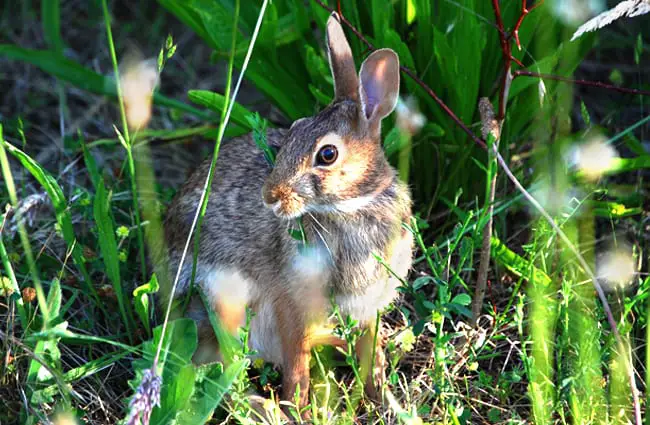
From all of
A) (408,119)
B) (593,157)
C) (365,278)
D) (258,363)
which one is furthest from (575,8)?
(258,363)

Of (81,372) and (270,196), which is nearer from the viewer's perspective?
(270,196)

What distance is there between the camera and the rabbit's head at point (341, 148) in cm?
291

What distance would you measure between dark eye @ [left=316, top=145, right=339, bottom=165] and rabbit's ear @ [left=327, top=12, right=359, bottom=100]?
29 centimetres

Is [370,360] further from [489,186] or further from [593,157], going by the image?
[593,157]

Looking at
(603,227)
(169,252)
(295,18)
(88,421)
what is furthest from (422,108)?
(88,421)

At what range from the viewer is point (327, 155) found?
2967 mm

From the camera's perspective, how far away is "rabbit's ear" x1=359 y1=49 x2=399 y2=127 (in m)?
3.03

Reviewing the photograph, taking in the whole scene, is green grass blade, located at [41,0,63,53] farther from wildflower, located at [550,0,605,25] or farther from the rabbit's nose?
wildflower, located at [550,0,605,25]

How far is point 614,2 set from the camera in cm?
394

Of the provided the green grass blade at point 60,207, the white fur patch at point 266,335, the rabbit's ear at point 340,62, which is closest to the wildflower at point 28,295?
the green grass blade at point 60,207

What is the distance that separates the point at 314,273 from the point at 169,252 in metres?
0.72

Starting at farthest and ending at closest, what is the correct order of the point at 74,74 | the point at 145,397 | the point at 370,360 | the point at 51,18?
the point at 51,18
the point at 74,74
the point at 370,360
the point at 145,397

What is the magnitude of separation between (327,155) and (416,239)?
45 cm

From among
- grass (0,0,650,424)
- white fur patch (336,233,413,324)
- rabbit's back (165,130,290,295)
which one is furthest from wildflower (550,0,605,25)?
rabbit's back (165,130,290,295)
